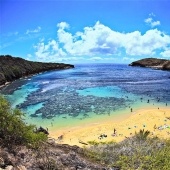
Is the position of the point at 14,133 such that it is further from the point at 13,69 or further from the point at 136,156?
the point at 13,69

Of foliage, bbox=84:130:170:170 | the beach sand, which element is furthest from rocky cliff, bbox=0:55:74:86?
foliage, bbox=84:130:170:170

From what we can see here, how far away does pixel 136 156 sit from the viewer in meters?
11.6

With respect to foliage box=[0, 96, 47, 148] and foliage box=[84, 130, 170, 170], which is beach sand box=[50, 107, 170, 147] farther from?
foliage box=[0, 96, 47, 148]

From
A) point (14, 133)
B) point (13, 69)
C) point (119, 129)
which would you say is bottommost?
point (119, 129)

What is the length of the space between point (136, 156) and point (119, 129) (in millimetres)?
12509

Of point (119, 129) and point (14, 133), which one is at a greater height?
point (14, 133)

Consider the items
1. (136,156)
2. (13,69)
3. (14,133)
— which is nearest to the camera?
(14,133)

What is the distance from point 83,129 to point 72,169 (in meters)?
15.3

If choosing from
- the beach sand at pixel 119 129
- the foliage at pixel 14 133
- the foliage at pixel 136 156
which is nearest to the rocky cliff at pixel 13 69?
the beach sand at pixel 119 129

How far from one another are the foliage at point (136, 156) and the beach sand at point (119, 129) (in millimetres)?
6967

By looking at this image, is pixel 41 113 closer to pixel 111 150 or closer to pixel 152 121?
pixel 152 121

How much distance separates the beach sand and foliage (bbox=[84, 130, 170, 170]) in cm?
697

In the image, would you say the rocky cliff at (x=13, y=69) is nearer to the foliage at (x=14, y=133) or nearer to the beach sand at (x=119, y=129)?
the beach sand at (x=119, y=129)

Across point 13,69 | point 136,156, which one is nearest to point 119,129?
point 136,156
